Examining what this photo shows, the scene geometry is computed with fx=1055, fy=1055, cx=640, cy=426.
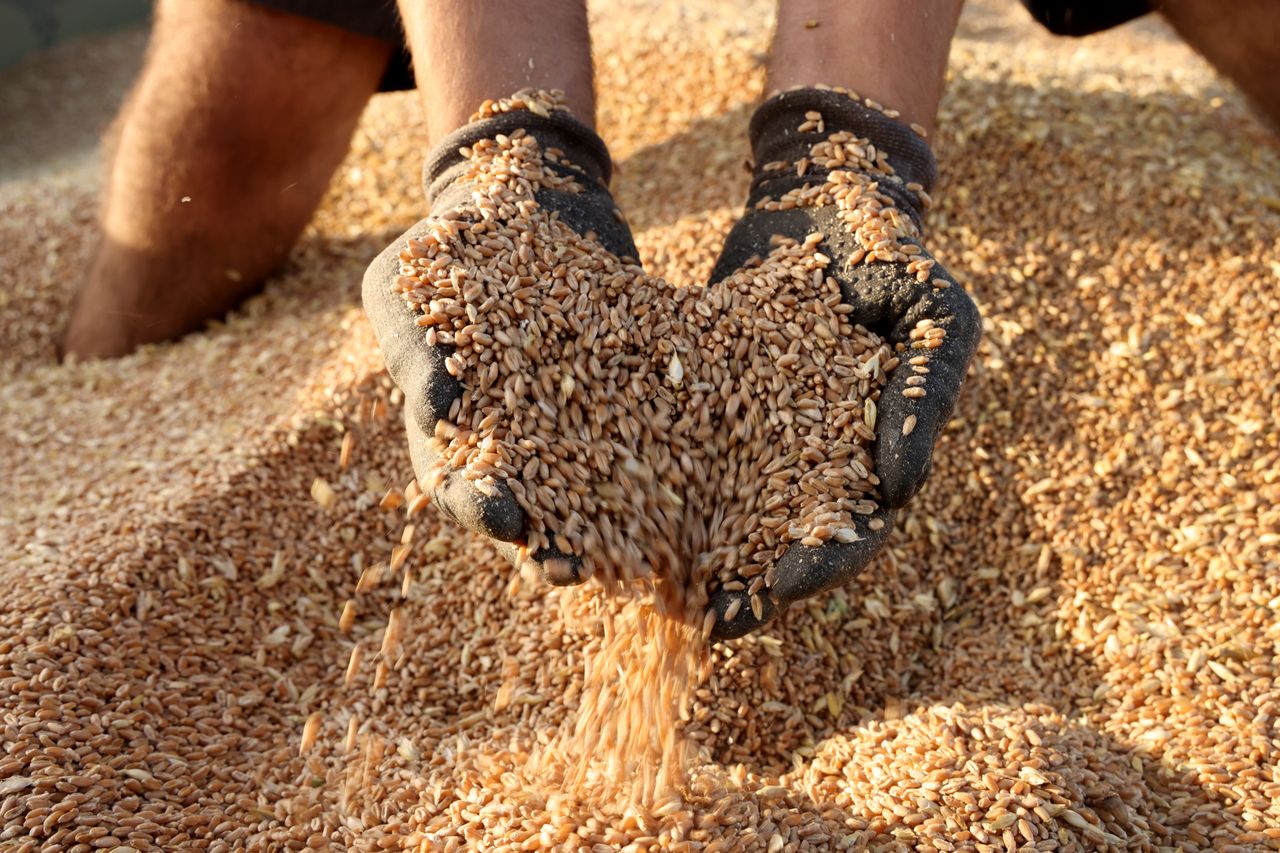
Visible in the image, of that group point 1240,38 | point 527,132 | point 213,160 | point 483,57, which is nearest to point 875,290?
point 527,132

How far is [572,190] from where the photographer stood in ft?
7.30

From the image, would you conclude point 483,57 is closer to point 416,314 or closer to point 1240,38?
point 416,314

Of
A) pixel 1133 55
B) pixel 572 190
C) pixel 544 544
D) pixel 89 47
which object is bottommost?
pixel 89 47

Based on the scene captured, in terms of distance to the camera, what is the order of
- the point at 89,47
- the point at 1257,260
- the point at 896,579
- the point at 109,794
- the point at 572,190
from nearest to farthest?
the point at 109,794 < the point at 572,190 < the point at 896,579 < the point at 1257,260 < the point at 89,47

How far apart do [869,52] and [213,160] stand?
2.08 meters

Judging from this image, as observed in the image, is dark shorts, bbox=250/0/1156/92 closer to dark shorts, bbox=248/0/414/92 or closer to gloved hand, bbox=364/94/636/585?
dark shorts, bbox=248/0/414/92

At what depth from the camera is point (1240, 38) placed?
3225 mm

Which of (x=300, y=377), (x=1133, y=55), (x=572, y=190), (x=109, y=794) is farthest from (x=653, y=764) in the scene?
(x=1133, y=55)

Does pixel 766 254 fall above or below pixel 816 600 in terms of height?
above

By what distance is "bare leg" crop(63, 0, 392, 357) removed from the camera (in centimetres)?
322

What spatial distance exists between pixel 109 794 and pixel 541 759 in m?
0.79

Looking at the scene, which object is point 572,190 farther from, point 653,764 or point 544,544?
point 653,764

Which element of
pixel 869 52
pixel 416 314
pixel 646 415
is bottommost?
pixel 646 415

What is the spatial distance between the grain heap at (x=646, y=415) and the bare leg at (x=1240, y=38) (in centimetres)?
182
